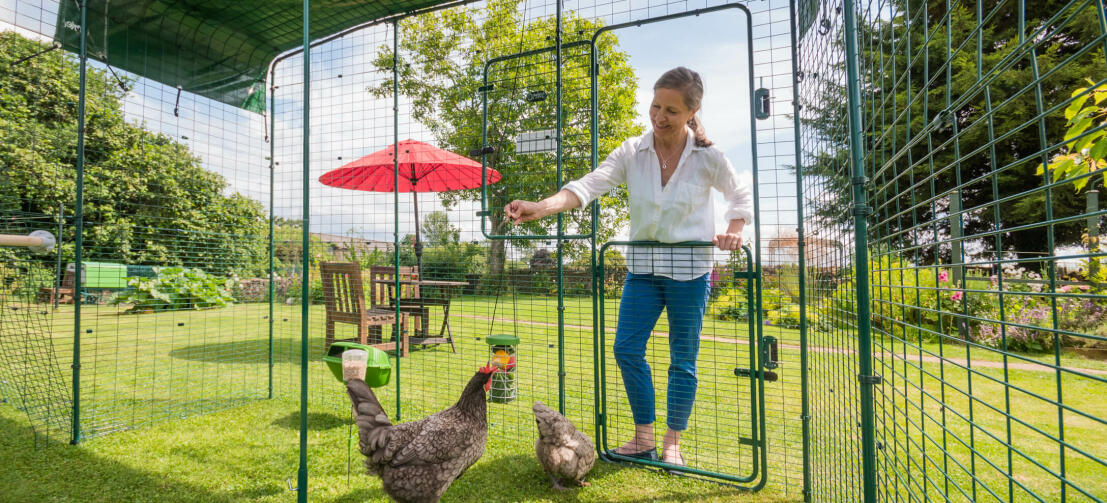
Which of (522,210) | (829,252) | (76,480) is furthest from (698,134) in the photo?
(76,480)

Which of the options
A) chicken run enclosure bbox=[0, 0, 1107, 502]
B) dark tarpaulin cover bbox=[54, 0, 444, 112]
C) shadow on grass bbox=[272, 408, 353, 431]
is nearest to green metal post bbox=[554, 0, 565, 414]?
chicken run enclosure bbox=[0, 0, 1107, 502]

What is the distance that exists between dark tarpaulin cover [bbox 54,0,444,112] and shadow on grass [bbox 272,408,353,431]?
2.87 metres

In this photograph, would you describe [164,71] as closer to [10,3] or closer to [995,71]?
[10,3]

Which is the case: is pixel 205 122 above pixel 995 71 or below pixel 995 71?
above

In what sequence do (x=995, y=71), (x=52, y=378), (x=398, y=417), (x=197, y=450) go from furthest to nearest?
(x=52, y=378)
(x=398, y=417)
(x=197, y=450)
(x=995, y=71)

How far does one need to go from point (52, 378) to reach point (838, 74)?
228 inches

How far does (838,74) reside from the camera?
6.40 feet

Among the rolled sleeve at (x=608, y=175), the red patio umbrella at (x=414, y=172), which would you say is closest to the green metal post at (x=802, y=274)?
the rolled sleeve at (x=608, y=175)

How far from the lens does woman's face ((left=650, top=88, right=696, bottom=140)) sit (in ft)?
8.16

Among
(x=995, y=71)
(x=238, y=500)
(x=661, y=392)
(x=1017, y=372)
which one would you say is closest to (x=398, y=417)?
(x=238, y=500)

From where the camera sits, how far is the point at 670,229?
270cm

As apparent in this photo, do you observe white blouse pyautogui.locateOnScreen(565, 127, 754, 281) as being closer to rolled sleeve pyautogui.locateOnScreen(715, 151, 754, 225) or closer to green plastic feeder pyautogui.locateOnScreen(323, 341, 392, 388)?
Result: rolled sleeve pyautogui.locateOnScreen(715, 151, 754, 225)

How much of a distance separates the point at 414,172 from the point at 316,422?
7.78 ft

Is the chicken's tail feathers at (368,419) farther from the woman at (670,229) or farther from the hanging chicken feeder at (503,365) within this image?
the woman at (670,229)
